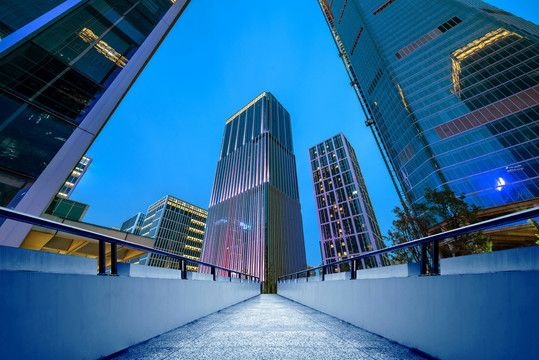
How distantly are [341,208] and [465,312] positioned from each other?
7087cm

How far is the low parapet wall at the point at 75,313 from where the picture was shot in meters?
1.59

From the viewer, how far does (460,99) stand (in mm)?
32781

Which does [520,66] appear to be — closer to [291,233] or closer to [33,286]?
[33,286]

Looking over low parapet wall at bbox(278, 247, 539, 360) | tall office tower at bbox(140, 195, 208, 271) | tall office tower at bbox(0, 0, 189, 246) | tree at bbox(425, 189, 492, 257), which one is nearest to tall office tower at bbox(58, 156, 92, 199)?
tall office tower at bbox(140, 195, 208, 271)

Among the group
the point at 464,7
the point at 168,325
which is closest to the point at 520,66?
the point at 464,7

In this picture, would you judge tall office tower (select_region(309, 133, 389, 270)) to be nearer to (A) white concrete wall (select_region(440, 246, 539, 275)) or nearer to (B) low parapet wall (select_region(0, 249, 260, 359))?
(A) white concrete wall (select_region(440, 246, 539, 275))

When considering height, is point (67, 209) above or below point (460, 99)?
below

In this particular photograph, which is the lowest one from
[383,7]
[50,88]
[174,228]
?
[50,88]

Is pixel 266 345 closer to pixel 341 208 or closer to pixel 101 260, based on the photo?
pixel 101 260

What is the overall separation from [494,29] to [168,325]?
5448 cm

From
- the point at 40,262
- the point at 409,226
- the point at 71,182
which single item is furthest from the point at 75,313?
the point at 71,182

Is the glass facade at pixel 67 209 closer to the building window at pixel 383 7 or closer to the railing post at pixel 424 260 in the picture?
the railing post at pixel 424 260

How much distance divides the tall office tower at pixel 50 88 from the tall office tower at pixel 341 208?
2353 inches

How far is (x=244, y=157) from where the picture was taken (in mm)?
77812
